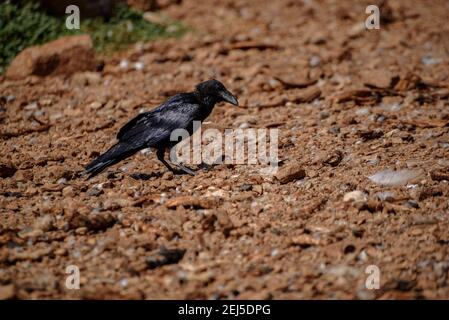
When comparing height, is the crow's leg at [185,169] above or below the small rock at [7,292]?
above

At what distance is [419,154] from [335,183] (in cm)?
113

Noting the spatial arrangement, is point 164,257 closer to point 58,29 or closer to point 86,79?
point 86,79

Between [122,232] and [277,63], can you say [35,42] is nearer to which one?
[277,63]

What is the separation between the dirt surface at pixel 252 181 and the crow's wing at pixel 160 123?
0.39 meters

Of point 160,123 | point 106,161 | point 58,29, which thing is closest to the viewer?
point 106,161

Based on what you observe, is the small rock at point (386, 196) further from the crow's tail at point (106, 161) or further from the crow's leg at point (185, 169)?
the crow's tail at point (106, 161)

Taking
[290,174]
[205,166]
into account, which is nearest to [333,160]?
[290,174]

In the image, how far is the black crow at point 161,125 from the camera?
6387mm

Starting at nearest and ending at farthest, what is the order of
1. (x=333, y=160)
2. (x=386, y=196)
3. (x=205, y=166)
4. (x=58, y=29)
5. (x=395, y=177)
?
1. (x=386, y=196)
2. (x=395, y=177)
3. (x=333, y=160)
4. (x=205, y=166)
5. (x=58, y=29)

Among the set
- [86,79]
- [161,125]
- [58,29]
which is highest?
[58,29]

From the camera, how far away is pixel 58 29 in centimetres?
1008

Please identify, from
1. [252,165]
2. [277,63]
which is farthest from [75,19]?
[252,165]

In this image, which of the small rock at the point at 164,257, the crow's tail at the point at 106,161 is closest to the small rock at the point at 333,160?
the crow's tail at the point at 106,161

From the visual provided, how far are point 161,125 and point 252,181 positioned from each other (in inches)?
46.8
